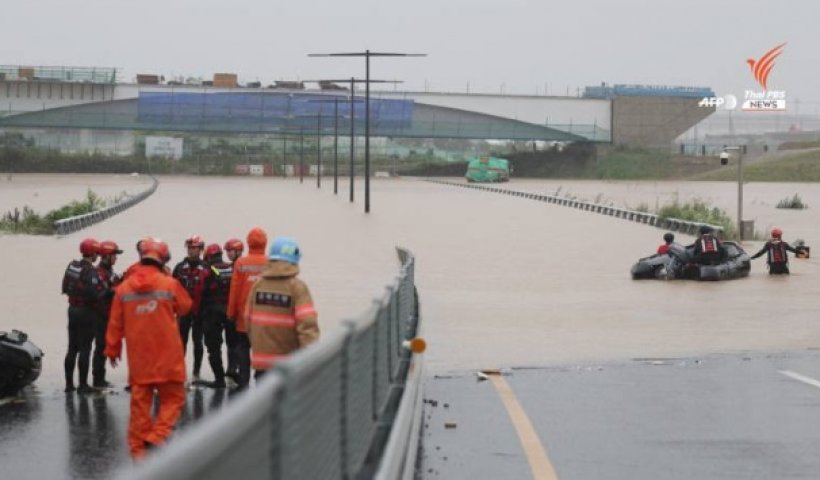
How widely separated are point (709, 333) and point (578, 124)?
131 metres

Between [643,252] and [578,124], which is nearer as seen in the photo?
[643,252]

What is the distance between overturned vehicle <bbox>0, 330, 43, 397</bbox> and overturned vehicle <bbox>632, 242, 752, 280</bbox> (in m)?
19.2

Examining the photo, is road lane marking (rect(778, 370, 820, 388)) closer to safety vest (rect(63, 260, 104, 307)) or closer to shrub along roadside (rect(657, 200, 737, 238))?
safety vest (rect(63, 260, 104, 307))

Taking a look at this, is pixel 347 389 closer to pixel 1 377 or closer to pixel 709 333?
pixel 1 377

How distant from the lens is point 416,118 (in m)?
154

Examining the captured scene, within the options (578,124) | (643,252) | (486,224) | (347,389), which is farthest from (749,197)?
(347,389)

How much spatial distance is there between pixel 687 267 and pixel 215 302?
59.4 ft

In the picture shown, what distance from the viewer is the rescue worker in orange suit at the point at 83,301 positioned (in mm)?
15062

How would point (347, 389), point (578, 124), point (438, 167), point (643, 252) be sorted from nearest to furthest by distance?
point (347, 389), point (643, 252), point (578, 124), point (438, 167)

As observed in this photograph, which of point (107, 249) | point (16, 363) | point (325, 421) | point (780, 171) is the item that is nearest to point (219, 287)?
point (107, 249)

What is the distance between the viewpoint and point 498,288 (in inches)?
1226

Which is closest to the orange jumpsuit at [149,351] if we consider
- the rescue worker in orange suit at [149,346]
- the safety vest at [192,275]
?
the rescue worker in orange suit at [149,346]

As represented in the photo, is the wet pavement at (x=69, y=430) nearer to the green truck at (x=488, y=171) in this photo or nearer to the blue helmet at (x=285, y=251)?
the blue helmet at (x=285, y=251)

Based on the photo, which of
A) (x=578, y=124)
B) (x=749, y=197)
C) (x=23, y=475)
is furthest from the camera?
(x=578, y=124)
